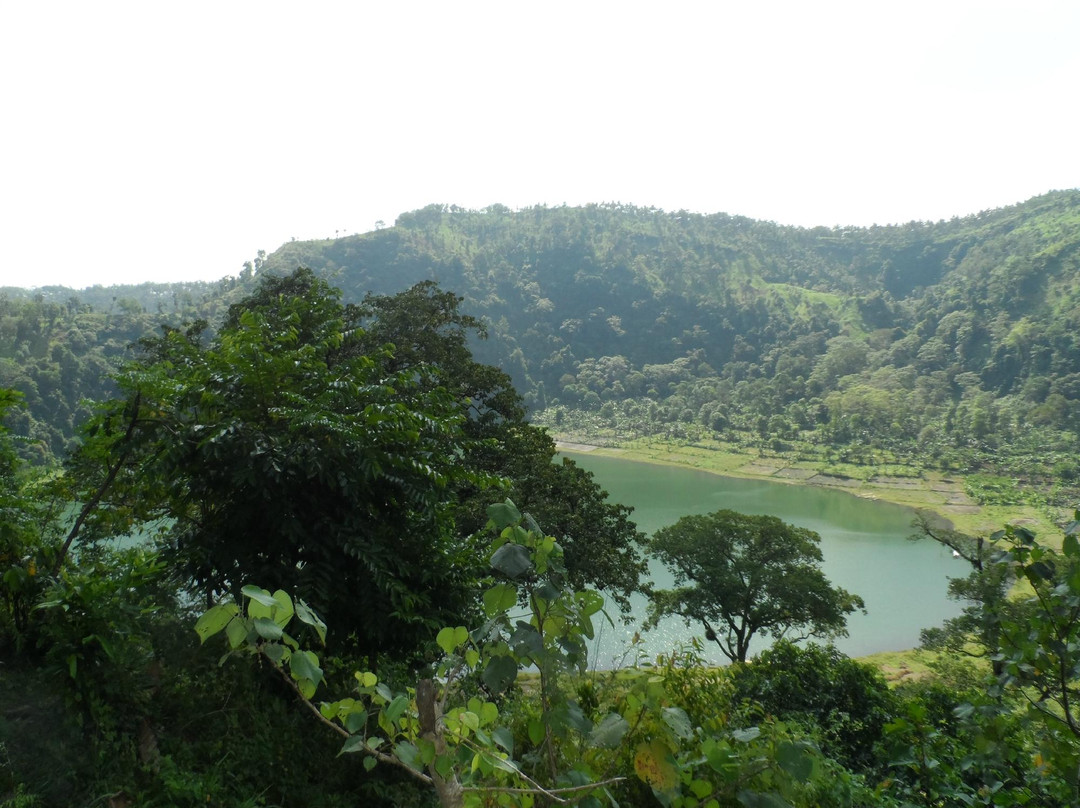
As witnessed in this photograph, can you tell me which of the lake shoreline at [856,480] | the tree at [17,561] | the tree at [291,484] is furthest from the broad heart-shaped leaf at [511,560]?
the lake shoreline at [856,480]

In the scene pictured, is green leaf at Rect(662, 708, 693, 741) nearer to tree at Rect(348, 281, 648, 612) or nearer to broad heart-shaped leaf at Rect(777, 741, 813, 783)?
broad heart-shaped leaf at Rect(777, 741, 813, 783)

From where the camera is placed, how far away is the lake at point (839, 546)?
20.6 m

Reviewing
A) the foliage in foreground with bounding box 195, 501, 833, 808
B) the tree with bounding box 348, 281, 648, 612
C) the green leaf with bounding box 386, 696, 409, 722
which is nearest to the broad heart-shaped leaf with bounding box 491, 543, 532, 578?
the foliage in foreground with bounding box 195, 501, 833, 808

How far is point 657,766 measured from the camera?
1155 mm

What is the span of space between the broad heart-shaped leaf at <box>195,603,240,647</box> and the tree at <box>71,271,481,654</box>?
2.70 metres

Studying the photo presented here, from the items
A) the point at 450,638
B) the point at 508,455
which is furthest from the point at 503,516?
the point at 508,455

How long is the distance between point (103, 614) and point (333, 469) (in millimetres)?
1309

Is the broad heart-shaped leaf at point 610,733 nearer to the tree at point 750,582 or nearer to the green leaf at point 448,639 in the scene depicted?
the green leaf at point 448,639

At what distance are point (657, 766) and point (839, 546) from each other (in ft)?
109

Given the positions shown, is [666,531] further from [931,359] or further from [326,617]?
[931,359]

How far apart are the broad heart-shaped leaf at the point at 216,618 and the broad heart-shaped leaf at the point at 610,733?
62 cm

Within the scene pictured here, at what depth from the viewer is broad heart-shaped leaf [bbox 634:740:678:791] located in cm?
113

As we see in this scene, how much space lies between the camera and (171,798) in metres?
2.53

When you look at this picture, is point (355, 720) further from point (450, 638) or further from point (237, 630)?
point (237, 630)
